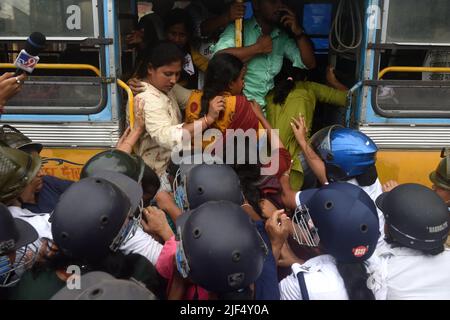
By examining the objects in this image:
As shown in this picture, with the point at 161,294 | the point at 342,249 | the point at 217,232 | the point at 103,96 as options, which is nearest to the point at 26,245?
the point at 161,294

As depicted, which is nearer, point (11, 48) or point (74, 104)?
point (74, 104)

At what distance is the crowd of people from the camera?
1710 mm

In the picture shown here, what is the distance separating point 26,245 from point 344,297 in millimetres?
1293

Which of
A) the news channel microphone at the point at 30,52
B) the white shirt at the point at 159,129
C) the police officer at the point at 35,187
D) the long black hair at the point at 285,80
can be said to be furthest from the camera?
the long black hair at the point at 285,80

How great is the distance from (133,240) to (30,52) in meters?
1.26

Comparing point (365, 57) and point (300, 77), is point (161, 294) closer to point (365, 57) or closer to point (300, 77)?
point (365, 57)

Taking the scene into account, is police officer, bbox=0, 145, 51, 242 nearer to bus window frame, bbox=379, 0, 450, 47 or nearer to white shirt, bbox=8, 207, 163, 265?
white shirt, bbox=8, 207, 163, 265

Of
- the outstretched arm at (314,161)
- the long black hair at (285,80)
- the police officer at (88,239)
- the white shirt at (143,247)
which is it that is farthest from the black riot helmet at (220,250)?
the long black hair at (285,80)

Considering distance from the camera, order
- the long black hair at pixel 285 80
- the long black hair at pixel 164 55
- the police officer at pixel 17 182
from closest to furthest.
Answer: the police officer at pixel 17 182 < the long black hair at pixel 164 55 < the long black hair at pixel 285 80

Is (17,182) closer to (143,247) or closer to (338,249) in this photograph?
(143,247)

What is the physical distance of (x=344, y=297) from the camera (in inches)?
71.2

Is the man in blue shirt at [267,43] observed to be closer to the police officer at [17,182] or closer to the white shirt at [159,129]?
the white shirt at [159,129]

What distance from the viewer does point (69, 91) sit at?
3160 mm

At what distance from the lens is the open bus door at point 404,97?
311cm
